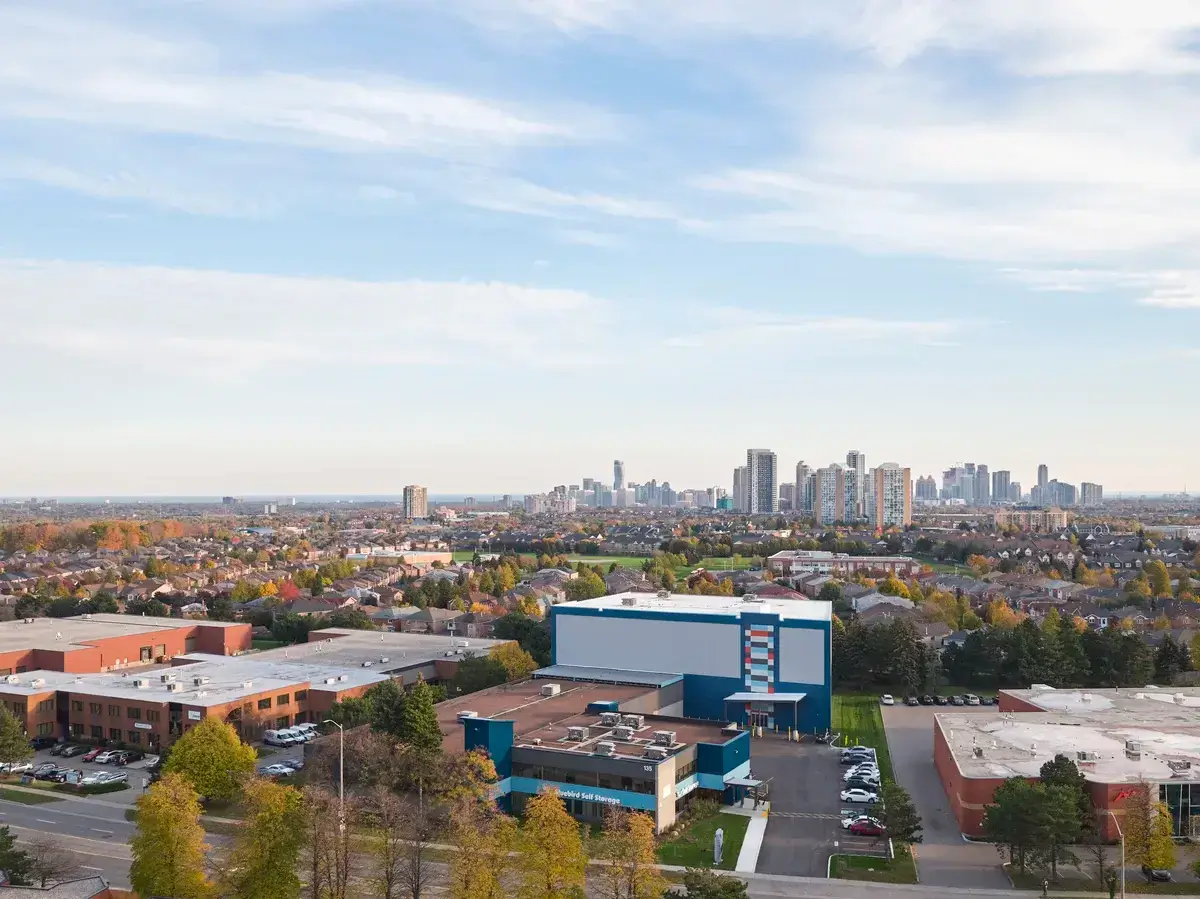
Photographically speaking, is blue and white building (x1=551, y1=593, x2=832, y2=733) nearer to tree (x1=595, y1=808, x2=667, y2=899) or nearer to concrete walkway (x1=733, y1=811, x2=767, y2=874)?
concrete walkway (x1=733, y1=811, x2=767, y2=874)

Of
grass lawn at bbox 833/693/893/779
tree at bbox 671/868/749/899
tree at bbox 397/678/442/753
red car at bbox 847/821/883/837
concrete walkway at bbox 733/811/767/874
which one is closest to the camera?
tree at bbox 671/868/749/899

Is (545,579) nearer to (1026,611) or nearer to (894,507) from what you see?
(1026,611)

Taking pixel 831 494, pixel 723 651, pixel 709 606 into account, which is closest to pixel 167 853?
pixel 723 651

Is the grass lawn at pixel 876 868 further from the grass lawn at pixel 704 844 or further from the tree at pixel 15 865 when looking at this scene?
the tree at pixel 15 865

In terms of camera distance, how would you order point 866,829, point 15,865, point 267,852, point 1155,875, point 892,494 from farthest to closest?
point 892,494, point 866,829, point 1155,875, point 15,865, point 267,852

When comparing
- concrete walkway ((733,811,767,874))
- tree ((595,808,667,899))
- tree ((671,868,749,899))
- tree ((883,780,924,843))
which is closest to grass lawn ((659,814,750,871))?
concrete walkway ((733,811,767,874))

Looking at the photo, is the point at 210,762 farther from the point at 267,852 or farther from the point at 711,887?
the point at 711,887

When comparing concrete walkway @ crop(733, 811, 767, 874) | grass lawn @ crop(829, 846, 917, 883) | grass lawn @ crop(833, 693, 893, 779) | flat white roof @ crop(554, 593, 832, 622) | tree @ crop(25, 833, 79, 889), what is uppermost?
flat white roof @ crop(554, 593, 832, 622)
